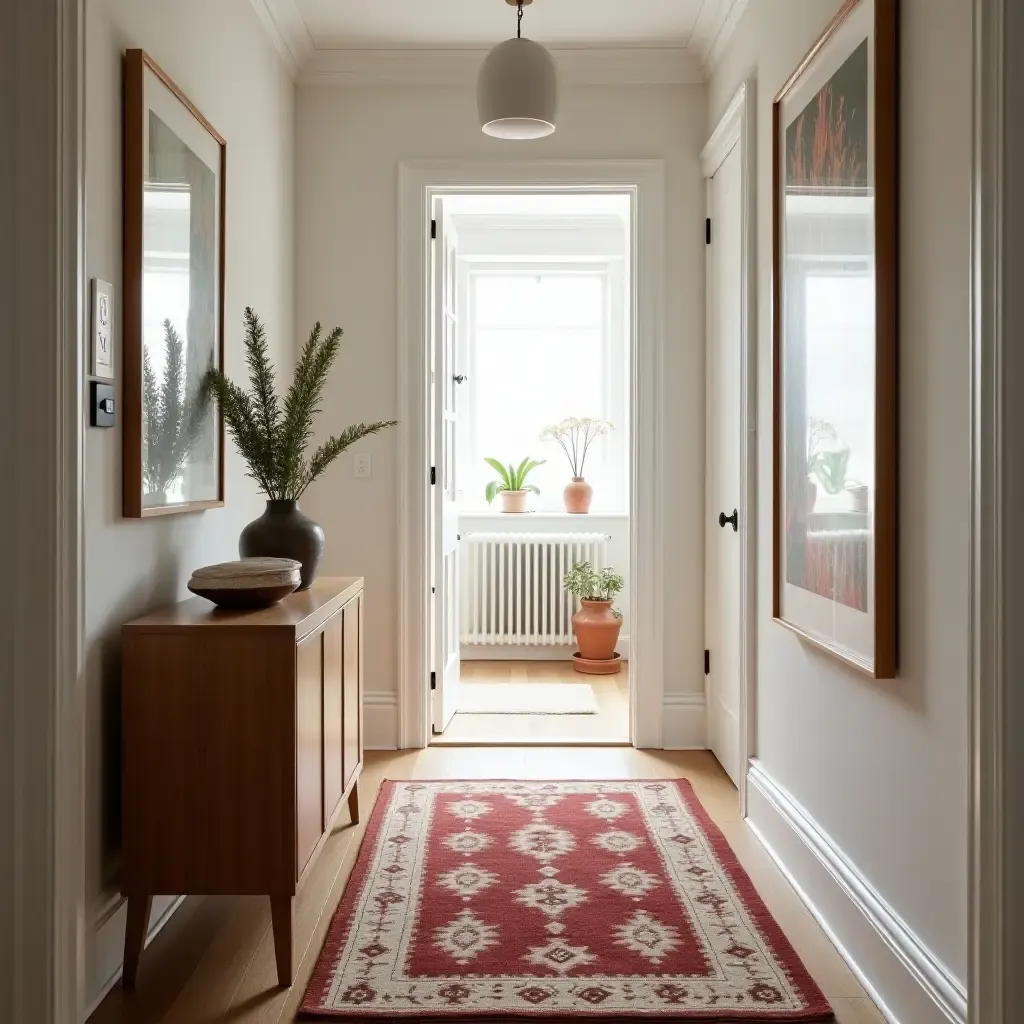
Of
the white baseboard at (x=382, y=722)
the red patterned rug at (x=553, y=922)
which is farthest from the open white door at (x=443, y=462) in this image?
the red patterned rug at (x=553, y=922)

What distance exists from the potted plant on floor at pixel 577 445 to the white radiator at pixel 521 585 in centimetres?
23

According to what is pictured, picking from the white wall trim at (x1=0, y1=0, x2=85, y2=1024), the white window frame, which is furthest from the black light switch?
the white window frame

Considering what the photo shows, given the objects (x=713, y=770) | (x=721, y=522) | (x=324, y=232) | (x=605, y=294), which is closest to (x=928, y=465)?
(x=721, y=522)

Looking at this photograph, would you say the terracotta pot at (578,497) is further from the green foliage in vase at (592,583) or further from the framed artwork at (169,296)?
the framed artwork at (169,296)

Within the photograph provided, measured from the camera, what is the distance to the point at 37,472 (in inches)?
66.2

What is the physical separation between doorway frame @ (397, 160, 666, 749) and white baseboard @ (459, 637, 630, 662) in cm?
176

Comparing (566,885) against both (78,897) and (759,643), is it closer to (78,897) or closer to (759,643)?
(759,643)

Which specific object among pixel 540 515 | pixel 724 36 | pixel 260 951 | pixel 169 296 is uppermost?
pixel 724 36

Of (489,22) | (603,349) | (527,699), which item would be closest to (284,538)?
(489,22)

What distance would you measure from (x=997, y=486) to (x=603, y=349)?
4.60 metres

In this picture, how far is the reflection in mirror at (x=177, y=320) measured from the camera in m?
2.24

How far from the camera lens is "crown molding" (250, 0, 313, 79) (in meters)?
3.33

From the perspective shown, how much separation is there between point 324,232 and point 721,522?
1907mm

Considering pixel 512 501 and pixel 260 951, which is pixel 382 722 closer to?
pixel 260 951
